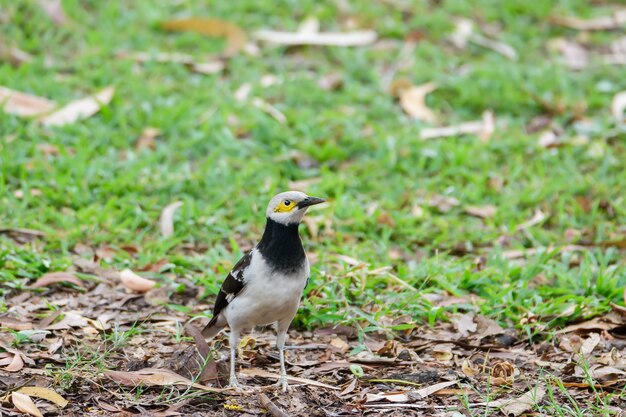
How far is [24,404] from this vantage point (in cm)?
438

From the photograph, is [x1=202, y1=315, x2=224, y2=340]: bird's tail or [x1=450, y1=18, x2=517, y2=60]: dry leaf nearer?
[x1=202, y1=315, x2=224, y2=340]: bird's tail

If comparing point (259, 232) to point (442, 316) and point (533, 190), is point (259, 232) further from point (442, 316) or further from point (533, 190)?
point (533, 190)

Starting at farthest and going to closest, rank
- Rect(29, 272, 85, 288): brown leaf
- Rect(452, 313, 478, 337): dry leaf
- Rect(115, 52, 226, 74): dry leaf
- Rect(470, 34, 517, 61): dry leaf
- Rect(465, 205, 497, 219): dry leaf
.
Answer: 1. Rect(470, 34, 517, 61): dry leaf
2. Rect(115, 52, 226, 74): dry leaf
3. Rect(465, 205, 497, 219): dry leaf
4. Rect(29, 272, 85, 288): brown leaf
5. Rect(452, 313, 478, 337): dry leaf

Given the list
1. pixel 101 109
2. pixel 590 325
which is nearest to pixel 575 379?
pixel 590 325

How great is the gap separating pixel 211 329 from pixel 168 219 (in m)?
1.85

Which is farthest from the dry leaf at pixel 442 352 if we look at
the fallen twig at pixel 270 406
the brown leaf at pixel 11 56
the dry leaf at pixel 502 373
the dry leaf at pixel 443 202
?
the brown leaf at pixel 11 56

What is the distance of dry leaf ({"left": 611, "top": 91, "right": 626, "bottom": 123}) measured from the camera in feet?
29.9

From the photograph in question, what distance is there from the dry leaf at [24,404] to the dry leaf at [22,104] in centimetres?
442

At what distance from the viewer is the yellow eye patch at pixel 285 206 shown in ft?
16.4

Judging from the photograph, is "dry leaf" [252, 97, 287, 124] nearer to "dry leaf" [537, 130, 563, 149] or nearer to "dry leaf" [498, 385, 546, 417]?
"dry leaf" [537, 130, 563, 149]

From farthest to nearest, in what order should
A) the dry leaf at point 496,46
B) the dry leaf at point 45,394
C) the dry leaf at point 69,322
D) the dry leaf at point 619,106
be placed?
1. the dry leaf at point 496,46
2. the dry leaf at point 619,106
3. the dry leaf at point 69,322
4. the dry leaf at point 45,394

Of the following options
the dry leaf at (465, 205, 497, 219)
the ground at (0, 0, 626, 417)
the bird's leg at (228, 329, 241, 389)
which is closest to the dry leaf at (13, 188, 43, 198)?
the ground at (0, 0, 626, 417)

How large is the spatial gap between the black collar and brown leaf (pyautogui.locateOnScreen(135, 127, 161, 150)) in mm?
3535

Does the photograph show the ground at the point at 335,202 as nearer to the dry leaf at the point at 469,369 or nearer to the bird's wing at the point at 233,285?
the dry leaf at the point at 469,369
